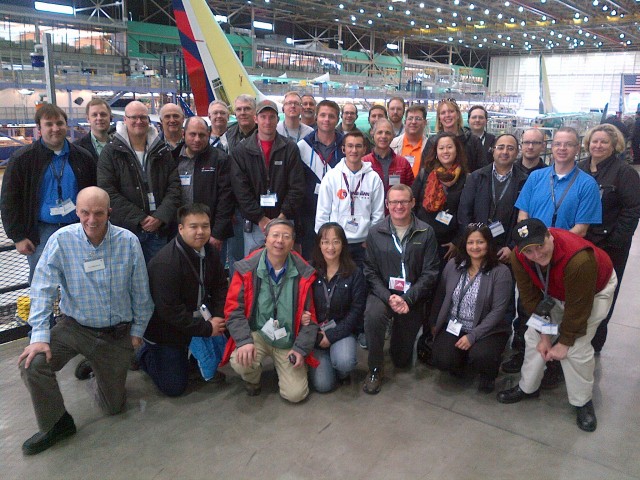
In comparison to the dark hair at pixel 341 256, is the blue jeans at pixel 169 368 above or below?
below

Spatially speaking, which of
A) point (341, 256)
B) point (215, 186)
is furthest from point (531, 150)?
point (215, 186)

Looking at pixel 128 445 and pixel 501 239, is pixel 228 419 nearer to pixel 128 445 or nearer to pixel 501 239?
pixel 128 445

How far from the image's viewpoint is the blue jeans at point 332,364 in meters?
3.29

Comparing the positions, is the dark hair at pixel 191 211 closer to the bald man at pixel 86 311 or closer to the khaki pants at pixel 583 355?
the bald man at pixel 86 311

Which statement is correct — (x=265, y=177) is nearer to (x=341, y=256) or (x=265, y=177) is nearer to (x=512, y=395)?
(x=341, y=256)

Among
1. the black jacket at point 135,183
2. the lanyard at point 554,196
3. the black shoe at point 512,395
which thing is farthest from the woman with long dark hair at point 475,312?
the black jacket at point 135,183

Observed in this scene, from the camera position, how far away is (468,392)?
3355mm

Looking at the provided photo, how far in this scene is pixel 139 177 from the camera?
364cm

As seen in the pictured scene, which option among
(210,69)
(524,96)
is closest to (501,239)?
(210,69)

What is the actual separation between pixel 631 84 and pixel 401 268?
22570 millimetres

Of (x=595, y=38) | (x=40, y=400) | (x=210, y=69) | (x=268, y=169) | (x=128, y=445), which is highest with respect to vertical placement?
(x=595, y=38)

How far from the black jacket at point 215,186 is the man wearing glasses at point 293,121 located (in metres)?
0.89

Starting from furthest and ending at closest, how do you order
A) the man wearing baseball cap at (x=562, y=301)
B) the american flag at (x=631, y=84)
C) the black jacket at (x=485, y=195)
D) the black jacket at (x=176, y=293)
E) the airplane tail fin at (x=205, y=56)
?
the american flag at (x=631, y=84), the airplane tail fin at (x=205, y=56), the black jacket at (x=485, y=195), the black jacket at (x=176, y=293), the man wearing baseball cap at (x=562, y=301)

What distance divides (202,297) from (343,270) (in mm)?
983
